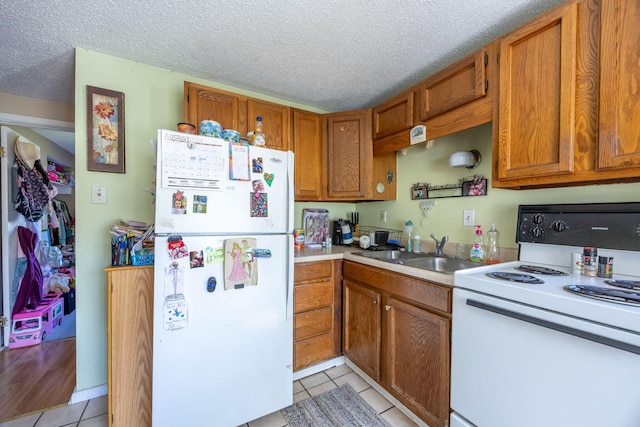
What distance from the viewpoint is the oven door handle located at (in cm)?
73

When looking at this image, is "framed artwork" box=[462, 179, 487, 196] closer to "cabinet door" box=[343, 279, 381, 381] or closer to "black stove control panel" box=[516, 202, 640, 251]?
"black stove control panel" box=[516, 202, 640, 251]

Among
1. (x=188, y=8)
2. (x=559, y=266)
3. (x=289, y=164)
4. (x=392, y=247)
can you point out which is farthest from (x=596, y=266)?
(x=188, y=8)

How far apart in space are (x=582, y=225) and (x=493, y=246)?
1.40 ft

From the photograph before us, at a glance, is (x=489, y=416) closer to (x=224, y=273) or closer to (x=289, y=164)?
(x=224, y=273)

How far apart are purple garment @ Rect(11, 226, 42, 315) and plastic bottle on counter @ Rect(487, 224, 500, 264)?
3.83 m

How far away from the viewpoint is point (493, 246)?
5.11ft

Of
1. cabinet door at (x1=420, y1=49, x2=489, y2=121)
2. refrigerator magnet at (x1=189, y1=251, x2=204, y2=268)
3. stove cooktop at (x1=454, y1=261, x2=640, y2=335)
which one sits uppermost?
cabinet door at (x1=420, y1=49, x2=489, y2=121)

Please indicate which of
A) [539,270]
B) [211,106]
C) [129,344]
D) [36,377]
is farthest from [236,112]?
[36,377]

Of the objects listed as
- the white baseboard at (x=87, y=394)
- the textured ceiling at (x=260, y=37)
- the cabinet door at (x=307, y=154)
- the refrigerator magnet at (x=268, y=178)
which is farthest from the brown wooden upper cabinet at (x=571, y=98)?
the white baseboard at (x=87, y=394)

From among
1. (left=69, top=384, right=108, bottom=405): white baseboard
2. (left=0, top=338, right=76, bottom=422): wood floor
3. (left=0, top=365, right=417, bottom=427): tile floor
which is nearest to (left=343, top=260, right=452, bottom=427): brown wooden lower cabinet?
(left=0, top=365, right=417, bottom=427): tile floor

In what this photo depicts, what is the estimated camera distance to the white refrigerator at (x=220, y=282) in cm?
119

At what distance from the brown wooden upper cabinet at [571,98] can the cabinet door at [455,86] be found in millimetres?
107

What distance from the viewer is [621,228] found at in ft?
3.59

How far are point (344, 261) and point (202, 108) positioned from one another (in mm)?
1529
